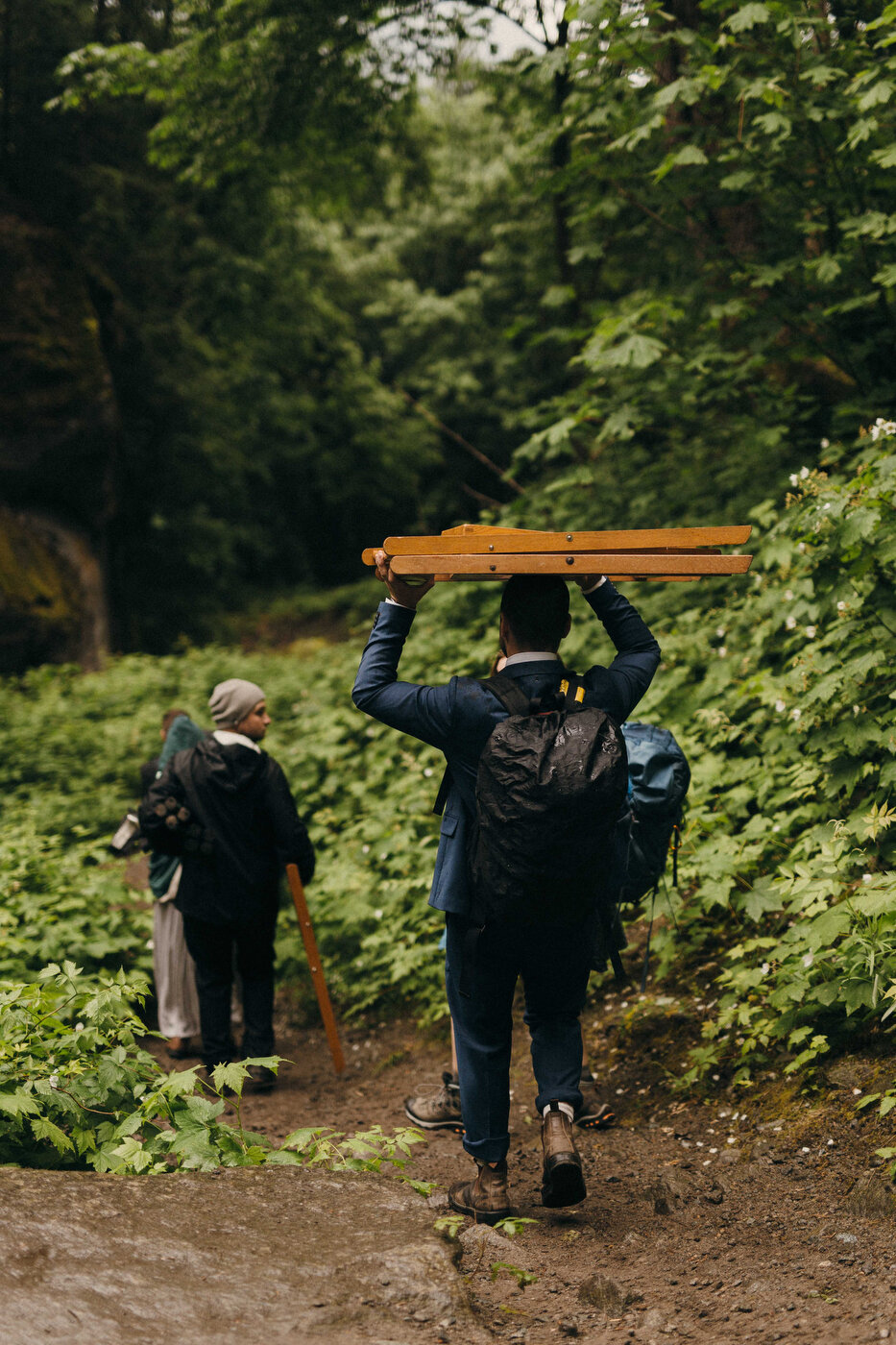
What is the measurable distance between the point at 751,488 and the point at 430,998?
4062mm

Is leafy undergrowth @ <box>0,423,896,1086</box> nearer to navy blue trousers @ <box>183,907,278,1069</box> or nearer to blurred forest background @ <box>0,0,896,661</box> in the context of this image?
navy blue trousers @ <box>183,907,278,1069</box>

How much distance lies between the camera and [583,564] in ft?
8.87

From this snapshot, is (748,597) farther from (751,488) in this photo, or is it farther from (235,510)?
(235,510)

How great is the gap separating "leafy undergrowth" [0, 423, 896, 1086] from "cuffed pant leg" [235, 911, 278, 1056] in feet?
1.99

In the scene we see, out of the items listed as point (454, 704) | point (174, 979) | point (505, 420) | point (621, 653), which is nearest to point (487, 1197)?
point (454, 704)

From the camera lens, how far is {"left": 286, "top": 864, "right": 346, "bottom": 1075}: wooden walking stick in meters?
4.88

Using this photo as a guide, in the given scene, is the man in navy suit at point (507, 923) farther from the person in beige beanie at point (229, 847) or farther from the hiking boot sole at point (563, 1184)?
the person in beige beanie at point (229, 847)

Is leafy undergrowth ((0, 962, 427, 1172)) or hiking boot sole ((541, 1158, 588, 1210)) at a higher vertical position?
leafy undergrowth ((0, 962, 427, 1172))

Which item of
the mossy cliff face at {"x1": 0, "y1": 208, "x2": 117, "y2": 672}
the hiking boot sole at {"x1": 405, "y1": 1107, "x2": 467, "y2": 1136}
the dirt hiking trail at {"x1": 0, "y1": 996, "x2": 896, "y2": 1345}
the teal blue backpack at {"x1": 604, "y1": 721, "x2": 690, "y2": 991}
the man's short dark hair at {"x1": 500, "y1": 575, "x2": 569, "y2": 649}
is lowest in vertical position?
the hiking boot sole at {"x1": 405, "y1": 1107, "x2": 467, "y2": 1136}

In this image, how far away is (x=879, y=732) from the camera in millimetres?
3895

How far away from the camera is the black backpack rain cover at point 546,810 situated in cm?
269

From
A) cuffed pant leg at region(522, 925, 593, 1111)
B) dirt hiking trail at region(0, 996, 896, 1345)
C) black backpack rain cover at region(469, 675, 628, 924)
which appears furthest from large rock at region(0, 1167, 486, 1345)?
black backpack rain cover at region(469, 675, 628, 924)

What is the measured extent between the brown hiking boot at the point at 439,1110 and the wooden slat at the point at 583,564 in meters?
2.45

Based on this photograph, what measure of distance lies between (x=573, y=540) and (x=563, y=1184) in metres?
1.88
